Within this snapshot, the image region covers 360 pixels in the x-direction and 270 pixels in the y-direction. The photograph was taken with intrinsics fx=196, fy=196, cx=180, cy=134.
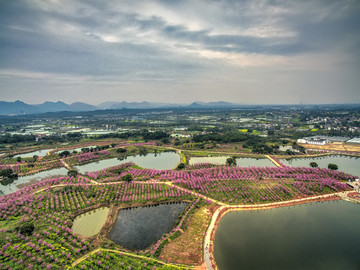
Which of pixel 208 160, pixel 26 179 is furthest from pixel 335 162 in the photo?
pixel 26 179

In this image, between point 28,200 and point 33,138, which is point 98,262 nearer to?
point 28,200

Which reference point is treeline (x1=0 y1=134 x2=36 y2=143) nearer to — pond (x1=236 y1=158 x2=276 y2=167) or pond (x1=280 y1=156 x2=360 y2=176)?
pond (x1=236 y1=158 x2=276 y2=167)

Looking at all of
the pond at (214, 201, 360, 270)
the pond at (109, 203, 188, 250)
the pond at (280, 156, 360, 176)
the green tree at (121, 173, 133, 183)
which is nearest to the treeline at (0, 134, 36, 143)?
the green tree at (121, 173, 133, 183)

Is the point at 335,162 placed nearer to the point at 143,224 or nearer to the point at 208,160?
the point at 208,160

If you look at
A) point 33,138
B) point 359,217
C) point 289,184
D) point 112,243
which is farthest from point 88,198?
point 33,138

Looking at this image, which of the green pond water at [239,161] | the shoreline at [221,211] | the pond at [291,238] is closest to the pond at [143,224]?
the shoreline at [221,211]

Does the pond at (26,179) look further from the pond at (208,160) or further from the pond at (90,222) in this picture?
the pond at (208,160)
